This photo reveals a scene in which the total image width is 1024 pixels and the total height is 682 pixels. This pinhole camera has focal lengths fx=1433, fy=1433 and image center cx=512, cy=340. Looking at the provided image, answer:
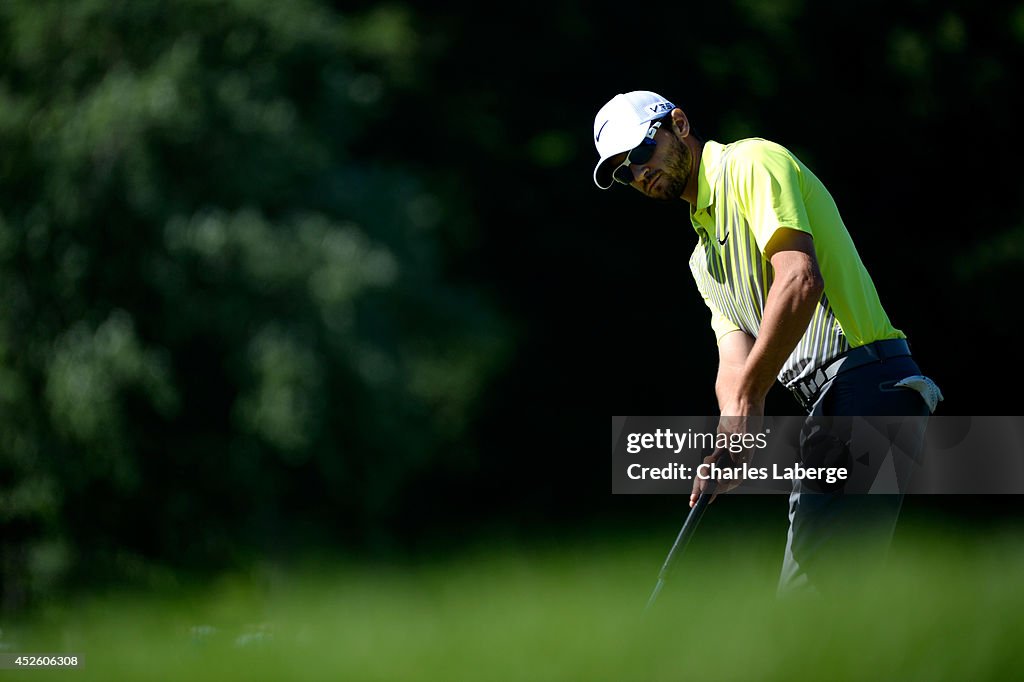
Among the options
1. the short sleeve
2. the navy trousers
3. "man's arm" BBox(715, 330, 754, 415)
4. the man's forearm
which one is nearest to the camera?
the man's forearm

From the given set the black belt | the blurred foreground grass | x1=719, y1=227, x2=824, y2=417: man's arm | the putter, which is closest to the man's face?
x1=719, y1=227, x2=824, y2=417: man's arm

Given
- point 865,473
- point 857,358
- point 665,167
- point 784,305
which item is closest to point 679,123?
point 665,167

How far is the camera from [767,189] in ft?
13.0

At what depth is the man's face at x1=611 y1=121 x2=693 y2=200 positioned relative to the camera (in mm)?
4254

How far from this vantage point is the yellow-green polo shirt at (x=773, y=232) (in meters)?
3.98

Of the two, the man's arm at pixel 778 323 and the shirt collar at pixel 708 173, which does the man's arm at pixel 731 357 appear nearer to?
the man's arm at pixel 778 323

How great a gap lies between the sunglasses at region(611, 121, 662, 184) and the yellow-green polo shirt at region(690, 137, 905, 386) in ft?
0.57

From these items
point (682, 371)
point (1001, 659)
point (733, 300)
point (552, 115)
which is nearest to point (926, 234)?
point (682, 371)

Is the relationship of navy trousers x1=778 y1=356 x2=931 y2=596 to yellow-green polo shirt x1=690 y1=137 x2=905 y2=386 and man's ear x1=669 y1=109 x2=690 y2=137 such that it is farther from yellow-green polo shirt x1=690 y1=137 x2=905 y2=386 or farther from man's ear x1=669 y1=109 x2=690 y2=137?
man's ear x1=669 y1=109 x2=690 y2=137

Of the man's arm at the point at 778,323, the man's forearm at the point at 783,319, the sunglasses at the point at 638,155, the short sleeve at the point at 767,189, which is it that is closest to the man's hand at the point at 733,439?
the man's arm at the point at 778,323

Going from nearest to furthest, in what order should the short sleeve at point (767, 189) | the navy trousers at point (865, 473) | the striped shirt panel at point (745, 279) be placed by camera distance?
the short sleeve at point (767, 189)
the navy trousers at point (865, 473)
the striped shirt panel at point (745, 279)

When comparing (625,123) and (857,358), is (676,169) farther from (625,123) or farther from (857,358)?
(857,358)

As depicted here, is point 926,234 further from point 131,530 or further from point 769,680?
point 769,680

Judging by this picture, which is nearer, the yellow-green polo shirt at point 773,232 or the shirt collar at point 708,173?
the yellow-green polo shirt at point 773,232
